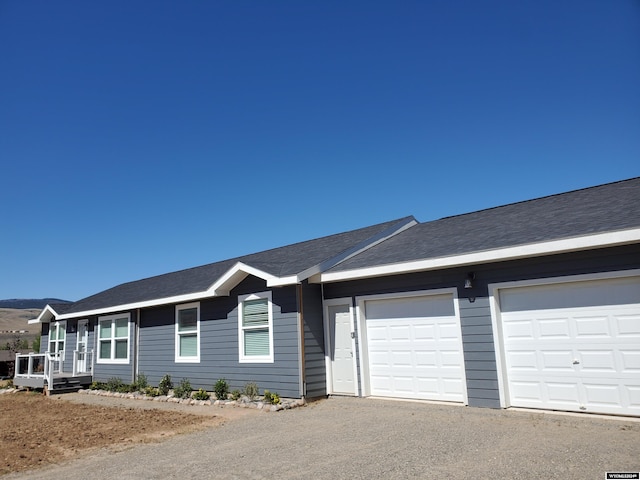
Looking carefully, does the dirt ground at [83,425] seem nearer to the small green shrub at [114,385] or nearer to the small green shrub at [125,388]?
the small green shrub at [125,388]

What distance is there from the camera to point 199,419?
30.5ft

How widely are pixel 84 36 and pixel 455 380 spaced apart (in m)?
11.5

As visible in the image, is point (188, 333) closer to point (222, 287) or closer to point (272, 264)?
point (222, 287)

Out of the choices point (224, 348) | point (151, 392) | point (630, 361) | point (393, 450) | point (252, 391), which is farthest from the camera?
point (151, 392)

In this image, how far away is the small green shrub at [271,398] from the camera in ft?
33.3

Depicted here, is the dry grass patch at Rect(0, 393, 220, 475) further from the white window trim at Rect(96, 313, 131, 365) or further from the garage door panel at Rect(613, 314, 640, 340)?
the garage door panel at Rect(613, 314, 640, 340)

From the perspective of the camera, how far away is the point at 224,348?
12352mm

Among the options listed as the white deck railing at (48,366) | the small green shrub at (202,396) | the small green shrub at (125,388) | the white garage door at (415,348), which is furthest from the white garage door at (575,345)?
the white deck railing at (48,366)

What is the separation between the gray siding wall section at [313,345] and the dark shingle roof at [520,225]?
99 cm

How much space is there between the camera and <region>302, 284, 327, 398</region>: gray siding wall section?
34.1 ft

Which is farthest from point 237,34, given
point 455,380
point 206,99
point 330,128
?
point 455,380

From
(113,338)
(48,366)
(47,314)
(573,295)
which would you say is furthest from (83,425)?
(47,314)

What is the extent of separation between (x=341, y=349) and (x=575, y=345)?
16.1 feet

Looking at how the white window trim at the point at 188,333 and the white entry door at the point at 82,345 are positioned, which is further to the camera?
the white entry door at the point at 82,345
